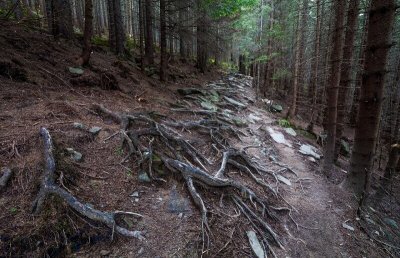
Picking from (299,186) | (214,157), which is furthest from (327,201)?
(214,157)

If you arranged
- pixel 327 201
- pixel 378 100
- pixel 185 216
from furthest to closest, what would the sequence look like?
1. pixel 327 201
2. pixel 378 100
3. pixel 185 216

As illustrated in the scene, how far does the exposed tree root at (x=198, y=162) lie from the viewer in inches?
154

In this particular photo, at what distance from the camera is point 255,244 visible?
11.5 feet

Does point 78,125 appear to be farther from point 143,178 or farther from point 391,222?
point 391,222

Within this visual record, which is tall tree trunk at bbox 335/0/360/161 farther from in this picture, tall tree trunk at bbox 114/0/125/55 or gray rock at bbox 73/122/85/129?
tall tree trunk at bbox 114/0/125/55

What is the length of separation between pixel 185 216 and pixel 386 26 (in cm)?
491

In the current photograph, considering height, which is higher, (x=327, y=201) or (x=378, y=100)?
(x=378, y=100)

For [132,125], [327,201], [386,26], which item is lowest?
[327,201]

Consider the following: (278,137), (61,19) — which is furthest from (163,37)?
(278,137)

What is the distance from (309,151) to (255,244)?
5.50 meters

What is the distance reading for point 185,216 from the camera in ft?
11.6

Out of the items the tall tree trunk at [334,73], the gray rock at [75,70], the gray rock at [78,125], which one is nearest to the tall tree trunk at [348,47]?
the tall tree trunk at [334,73]

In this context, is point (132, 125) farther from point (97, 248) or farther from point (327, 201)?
point (327, 201)

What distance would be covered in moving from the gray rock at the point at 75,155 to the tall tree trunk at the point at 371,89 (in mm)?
5523
